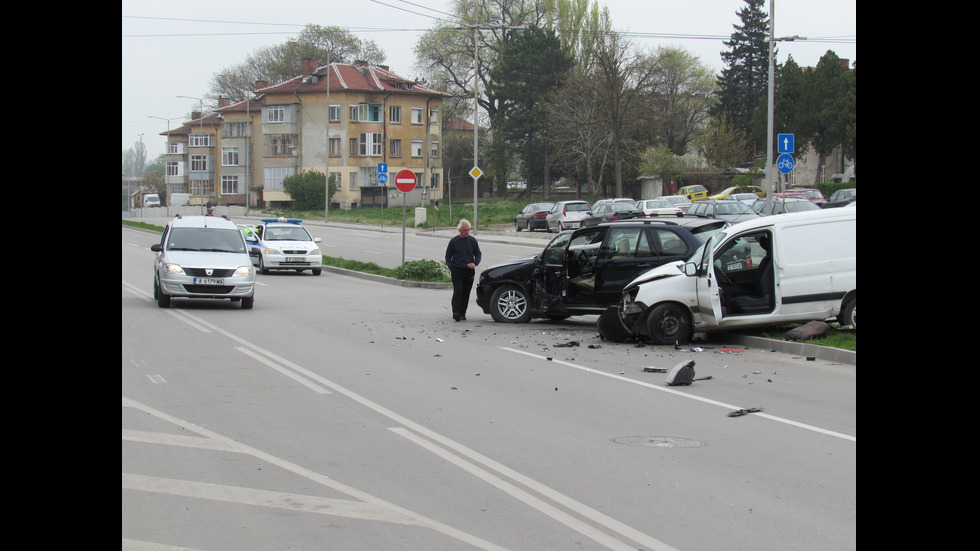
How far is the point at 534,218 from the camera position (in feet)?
169

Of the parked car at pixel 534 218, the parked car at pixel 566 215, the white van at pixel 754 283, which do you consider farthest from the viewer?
the parked car at pixel 534 218

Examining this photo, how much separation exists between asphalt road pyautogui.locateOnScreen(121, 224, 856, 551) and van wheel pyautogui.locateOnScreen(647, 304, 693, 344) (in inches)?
18.9

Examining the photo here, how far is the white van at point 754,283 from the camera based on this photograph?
13289 millimetres

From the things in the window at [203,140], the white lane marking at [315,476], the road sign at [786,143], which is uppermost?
the window at [203,140]

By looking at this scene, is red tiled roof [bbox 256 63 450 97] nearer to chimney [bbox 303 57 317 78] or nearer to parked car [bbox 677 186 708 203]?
chimney [bbox 303 57 317 78]

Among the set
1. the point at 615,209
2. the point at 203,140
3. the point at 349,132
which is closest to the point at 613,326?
the point at 615,209

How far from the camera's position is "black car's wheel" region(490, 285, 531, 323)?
1725 centimetres

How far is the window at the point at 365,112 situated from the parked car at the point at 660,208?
43.3 m

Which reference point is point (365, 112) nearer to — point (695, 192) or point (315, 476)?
point (695, 192)

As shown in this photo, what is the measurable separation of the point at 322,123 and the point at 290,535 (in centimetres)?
8554

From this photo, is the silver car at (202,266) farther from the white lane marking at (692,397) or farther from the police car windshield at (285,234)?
the police car windshield at (285,234)

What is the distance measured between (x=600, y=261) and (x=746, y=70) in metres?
73.8

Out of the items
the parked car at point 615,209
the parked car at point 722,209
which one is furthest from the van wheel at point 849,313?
the parked car at point 615,209

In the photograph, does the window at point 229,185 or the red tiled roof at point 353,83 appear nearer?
the red tiled roof at point 353,83
